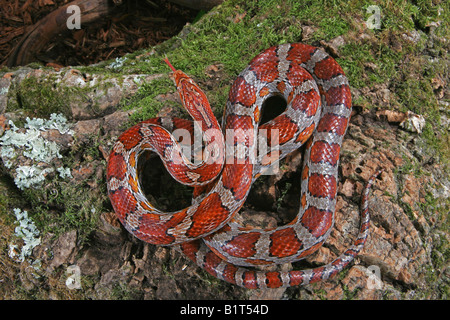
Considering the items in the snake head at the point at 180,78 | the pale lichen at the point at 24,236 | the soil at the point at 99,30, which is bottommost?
the pale lichen at the point at 24,236

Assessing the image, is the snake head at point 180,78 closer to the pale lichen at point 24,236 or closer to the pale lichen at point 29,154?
the pale lichen at point 29,154

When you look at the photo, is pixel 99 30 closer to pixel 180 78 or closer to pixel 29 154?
pixel 180 78

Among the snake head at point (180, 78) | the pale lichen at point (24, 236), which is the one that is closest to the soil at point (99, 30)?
the snake head at point (180, 78)

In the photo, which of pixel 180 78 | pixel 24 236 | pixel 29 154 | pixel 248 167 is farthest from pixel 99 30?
pixel 248 167

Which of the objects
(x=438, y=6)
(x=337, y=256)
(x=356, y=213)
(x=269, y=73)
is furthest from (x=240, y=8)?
(x=337, y=256)

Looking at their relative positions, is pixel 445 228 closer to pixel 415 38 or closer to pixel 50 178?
pixel 415 38

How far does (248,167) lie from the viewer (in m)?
3.55

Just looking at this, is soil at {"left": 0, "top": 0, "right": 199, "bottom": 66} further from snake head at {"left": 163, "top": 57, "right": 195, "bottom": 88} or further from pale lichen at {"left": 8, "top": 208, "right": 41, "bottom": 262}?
pale lichen at {"left": 8, "top": 208, "right": 41, "bottom": 262}

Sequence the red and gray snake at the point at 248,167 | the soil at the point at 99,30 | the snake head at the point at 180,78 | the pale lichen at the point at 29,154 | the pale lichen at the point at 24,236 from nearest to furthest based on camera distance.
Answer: the red and gray snake at the point at 248,167
the pale lichen at the point at 24,236
the pale lichen at the point at 29,154
the snake head at the point at 180,78
the soil at the point at 99,30

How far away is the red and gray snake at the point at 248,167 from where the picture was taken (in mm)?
3338

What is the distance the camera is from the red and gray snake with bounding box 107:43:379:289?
11.0ft

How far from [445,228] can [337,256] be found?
1.37m

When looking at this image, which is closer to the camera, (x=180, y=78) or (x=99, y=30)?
(x=180, y=78)

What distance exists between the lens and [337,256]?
3400mm
